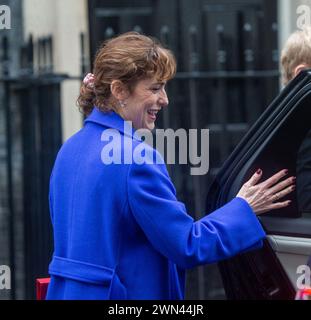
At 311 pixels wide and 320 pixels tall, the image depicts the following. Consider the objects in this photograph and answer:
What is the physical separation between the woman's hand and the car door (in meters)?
0.15

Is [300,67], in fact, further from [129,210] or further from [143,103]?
[129,210]

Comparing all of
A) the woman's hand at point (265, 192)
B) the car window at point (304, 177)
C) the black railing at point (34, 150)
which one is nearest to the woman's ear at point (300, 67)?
the car window at point (304, 177)

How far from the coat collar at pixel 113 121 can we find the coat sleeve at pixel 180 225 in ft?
0.46

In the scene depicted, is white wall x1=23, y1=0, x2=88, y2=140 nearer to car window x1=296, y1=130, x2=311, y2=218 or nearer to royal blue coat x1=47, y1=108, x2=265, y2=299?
car window x1=296, y1=130, x2=311, y2=218

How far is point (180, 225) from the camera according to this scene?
9.61ft

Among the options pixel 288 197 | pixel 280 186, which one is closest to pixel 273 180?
pixel 280 186

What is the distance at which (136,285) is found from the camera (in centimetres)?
295

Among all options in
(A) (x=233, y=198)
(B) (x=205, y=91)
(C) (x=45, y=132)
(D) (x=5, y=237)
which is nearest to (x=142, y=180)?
(A) (x=233, y=198)

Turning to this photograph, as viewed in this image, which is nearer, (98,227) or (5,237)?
(98,227)

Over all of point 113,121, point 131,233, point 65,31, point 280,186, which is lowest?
point 131,233

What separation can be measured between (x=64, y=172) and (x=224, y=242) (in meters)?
0.51

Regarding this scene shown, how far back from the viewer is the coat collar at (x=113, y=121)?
303 cm

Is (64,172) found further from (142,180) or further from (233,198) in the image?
(233,198)

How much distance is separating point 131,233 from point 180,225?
0.14m
